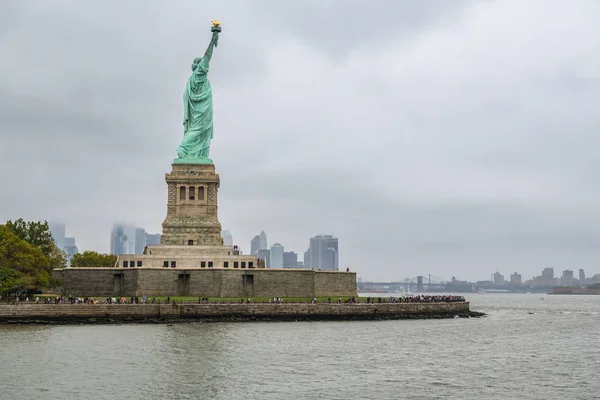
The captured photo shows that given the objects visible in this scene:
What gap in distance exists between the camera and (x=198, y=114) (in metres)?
82.2

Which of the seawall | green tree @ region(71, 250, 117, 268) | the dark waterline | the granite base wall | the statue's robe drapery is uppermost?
the statue's robe drapery

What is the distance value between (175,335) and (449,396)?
24542mm

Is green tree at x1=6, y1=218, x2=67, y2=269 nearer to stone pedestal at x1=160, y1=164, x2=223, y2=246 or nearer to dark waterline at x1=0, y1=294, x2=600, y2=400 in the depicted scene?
stone pedestal at x1=160, y1=164, x2=223, y2=246

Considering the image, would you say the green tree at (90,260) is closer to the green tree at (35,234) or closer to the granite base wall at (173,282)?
the green tree at (35,234)

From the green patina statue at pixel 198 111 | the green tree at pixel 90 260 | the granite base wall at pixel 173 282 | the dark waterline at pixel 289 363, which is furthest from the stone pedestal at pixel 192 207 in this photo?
the green tree at pixel 90 260

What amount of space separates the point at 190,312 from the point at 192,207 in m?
17.7

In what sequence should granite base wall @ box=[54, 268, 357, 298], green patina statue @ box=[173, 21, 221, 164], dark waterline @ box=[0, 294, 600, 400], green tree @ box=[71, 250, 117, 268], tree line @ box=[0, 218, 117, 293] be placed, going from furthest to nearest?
green tree @ box=[71, 250, 117, 268] < green patina statue @ box=[173, 21, 221, 164] < granite base wall @ box=[54, 268, 357, 298] < tree line @ box=[0, 218, 117, 293] < dark waterline @ box=[0, 294, 600, 400]

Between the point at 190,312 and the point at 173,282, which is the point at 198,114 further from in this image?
the point at 190,312

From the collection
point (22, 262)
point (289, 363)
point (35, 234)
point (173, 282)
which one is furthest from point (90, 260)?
point (289, 363)

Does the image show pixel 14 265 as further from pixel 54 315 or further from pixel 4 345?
pixel 4 345

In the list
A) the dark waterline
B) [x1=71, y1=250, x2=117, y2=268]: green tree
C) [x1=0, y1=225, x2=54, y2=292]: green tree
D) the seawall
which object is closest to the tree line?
[x1=0, y1=225, x2=54, y2=292]: green tree

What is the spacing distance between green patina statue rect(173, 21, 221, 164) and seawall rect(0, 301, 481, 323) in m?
21.4

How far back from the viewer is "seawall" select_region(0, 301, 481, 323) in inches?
2370

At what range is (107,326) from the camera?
188 ft
